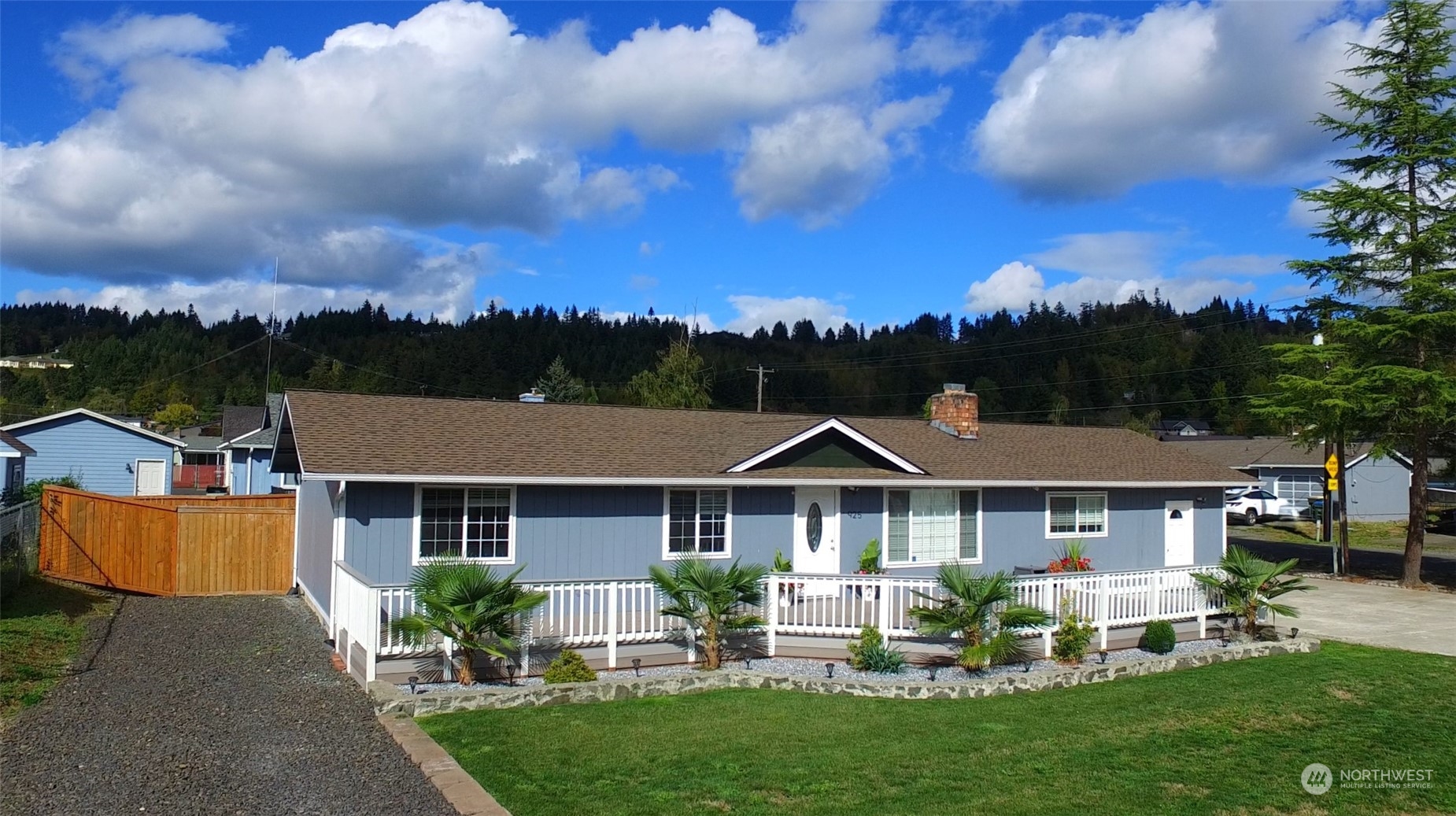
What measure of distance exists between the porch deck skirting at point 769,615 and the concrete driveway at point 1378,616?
302cm

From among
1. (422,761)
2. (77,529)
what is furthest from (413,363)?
(422,761)

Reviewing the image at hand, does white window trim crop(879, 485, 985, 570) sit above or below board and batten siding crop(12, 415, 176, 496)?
below

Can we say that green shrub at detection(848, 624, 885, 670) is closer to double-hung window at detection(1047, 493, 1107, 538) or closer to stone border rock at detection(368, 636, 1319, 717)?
stone border rock at detection(368, 636, 1319, 717)

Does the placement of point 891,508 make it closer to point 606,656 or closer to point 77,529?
point 606,656

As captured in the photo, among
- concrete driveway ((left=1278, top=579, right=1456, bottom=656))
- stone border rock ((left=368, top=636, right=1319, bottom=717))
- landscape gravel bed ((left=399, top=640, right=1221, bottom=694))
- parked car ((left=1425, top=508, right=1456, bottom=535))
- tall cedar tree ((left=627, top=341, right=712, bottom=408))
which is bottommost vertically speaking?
concrete driveway ((left=1278, top=579, right=1456, bottom=656))

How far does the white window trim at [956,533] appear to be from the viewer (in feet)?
58.2

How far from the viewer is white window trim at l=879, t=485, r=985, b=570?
698 inches

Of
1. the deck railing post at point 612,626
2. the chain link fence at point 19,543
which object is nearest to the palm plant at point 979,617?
the deck railing post at point 612,626

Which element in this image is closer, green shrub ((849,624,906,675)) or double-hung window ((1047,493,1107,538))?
green shrub ((849,624,906,675))

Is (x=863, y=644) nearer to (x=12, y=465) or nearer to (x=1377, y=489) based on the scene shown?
(x=12, y=465)

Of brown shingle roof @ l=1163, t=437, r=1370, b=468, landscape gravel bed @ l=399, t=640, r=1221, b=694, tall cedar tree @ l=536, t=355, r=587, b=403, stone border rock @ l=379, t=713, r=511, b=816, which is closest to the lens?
stone border rock @ l=379, t=713, r=511, b=816

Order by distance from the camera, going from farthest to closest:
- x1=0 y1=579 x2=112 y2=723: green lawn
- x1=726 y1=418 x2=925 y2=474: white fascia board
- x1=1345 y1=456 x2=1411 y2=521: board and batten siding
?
x1=1345 y1=456 x2=1411 y2=521: board and batten siding < x1=726 y1=418 x2=925 y2=474: white fascia board < x1=0 y1=579 x2=112 y2=723: green lawn

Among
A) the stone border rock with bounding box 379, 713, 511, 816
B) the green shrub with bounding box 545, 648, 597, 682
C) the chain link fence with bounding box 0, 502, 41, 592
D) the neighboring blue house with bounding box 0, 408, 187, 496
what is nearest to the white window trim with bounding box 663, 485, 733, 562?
the green shrub with bounding box 545, 648, 597, 682

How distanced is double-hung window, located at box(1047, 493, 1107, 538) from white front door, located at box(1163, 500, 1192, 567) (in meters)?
1.95
